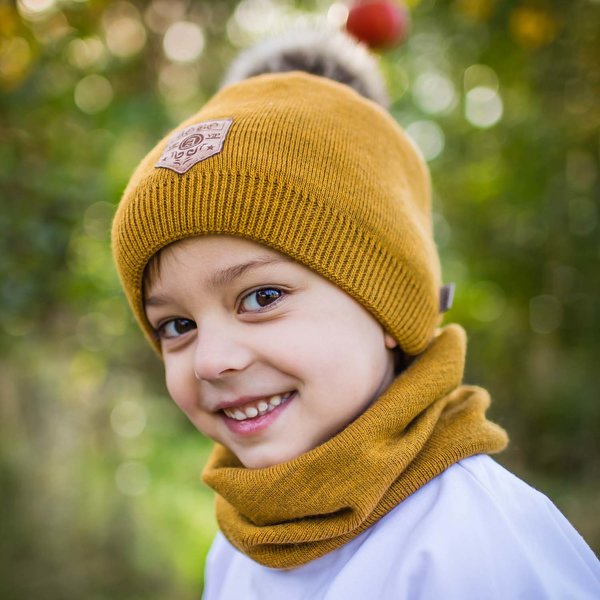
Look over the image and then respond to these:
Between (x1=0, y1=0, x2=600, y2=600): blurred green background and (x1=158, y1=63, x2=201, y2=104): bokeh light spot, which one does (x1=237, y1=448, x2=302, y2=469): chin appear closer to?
(x1=0, y1=0, x2=600, y2=600): blurred green background

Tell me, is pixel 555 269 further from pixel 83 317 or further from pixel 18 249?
pixel 18 249

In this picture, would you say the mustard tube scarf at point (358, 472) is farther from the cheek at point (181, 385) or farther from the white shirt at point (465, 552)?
the cheek at point (181, 385)

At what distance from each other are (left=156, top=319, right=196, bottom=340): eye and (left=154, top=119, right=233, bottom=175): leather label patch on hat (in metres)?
0.35

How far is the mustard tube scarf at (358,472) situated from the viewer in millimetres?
1197

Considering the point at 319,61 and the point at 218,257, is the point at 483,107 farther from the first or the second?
the point at 218,257

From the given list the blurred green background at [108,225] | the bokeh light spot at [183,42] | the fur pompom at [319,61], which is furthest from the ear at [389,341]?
the bokeh light spot at [183,42]

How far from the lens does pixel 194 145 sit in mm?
1344

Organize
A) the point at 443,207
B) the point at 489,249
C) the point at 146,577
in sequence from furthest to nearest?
1. the point at 443,207
2. the point at 489,249
3. the point at 146,577

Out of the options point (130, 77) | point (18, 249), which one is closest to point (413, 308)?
point (18, 249)

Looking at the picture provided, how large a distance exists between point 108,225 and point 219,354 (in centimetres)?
169

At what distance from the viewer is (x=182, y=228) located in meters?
1.28

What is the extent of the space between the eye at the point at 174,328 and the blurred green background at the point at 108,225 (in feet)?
3.59

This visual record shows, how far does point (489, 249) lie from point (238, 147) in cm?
411

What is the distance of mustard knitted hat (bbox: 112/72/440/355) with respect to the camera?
1270 mm
